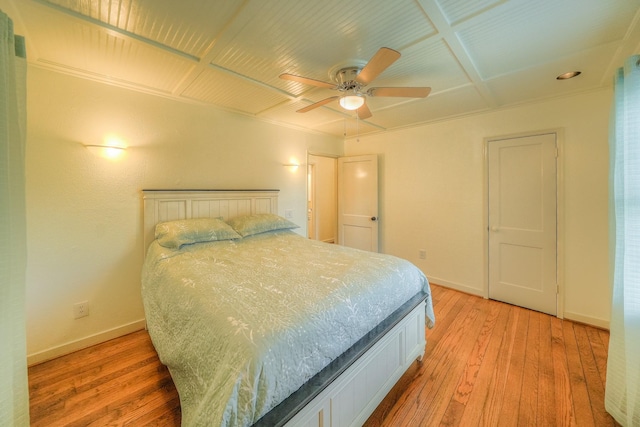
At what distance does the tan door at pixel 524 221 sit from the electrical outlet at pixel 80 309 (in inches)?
177

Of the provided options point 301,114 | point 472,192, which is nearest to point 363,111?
point 301,114

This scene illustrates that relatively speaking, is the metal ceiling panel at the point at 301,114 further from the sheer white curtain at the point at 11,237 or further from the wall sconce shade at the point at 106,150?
the sheer white curtain at the point at 11,237

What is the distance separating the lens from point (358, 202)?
14.6 feet

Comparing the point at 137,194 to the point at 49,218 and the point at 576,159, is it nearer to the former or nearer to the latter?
the point at 49,218

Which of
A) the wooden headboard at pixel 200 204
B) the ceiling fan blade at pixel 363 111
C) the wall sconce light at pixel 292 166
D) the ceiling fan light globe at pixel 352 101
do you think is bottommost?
the wooden headboard at pixel 200 204

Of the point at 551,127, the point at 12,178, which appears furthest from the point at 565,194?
the point at 12,178

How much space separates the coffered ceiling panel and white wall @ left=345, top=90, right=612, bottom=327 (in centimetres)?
38

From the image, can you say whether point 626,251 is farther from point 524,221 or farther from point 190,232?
point 190,232

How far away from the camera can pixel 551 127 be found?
2758 millimetres

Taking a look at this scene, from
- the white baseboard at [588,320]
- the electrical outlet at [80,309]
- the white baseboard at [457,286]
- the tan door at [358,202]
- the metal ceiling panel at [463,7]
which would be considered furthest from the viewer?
the tan door at [358,202]

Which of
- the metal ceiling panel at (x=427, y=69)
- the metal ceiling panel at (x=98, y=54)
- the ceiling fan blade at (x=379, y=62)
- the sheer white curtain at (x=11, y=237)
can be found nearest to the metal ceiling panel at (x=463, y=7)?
the metal ceiling panel at (x=427, y=69)

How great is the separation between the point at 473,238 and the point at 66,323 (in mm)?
4537

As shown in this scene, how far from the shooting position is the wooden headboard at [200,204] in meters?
2.55

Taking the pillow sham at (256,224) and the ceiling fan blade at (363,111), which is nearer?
the ceiling fan blade at (363,111)
